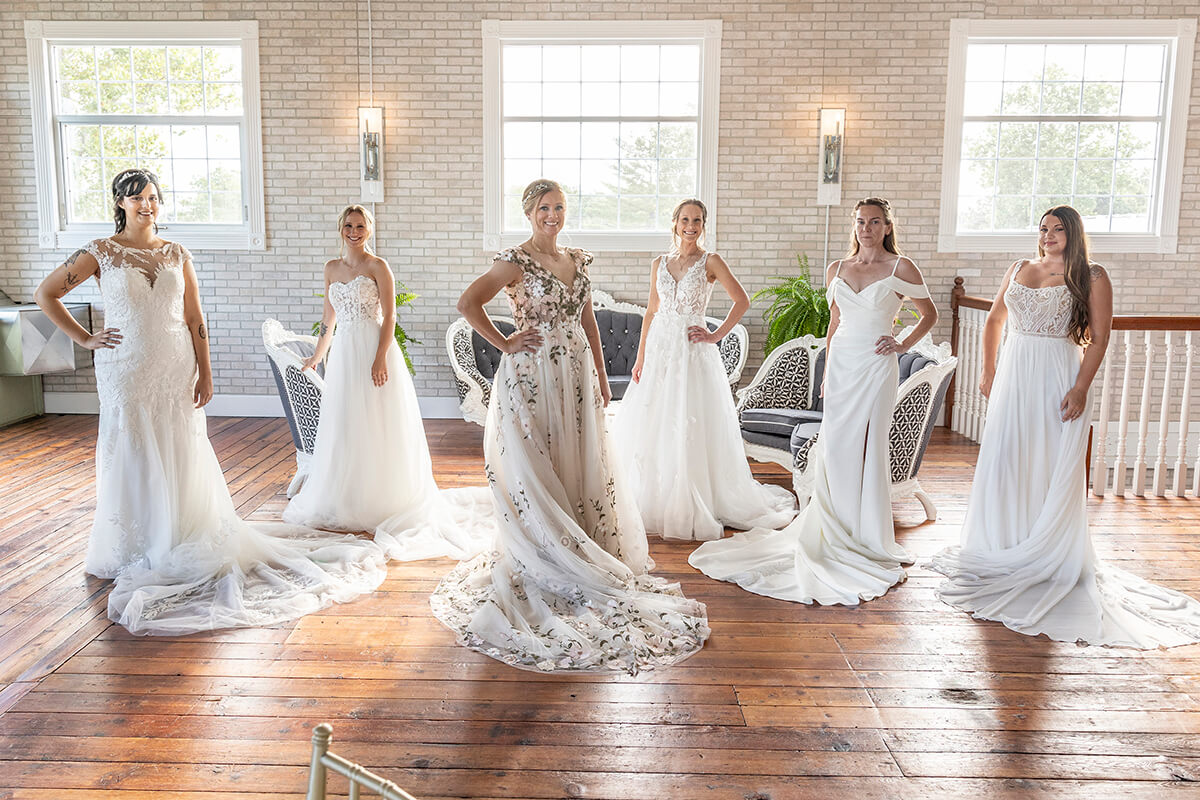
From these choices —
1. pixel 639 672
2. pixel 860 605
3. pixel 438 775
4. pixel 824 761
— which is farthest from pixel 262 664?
pixel 860 605

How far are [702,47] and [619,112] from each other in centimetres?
88

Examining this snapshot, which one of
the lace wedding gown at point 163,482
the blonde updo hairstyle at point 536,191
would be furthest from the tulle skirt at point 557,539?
the lace wedding gown at point 163,482

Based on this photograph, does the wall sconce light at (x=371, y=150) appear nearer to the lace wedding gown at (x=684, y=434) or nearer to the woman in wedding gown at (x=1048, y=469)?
the lace wedding gown at (x=684, y=434)

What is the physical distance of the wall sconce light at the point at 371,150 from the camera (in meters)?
7.80

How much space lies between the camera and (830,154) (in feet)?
25.5

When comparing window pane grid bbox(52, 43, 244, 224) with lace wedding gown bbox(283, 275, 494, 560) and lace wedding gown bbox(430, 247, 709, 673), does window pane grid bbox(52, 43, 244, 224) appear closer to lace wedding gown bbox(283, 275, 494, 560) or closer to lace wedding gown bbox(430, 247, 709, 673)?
lace wedding gown bbox(283, 275, 494, 560)

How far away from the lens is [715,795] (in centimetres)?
244

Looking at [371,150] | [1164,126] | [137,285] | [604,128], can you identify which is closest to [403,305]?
[371,150]

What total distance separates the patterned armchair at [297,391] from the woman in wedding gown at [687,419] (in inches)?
71.9

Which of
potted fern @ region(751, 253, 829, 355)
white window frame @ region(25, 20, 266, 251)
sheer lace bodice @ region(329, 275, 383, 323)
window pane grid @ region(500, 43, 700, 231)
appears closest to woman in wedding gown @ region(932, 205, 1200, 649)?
sheer lace bodice @ region(329, 275, 383, 323)

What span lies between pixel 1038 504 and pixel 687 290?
201 cm

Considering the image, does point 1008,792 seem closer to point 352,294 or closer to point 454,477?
point 352,294

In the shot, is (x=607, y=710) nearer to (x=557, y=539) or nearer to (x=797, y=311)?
(x=557, y=539)

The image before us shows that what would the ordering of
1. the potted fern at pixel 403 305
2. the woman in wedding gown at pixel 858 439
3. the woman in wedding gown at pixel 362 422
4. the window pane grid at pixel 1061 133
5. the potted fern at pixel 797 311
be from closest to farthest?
the woman in wedding gown at pixel 858 439 → the woman in wedding gown at pixel 362 422 → the potted fern at pixel 797 311 → the potted fern at pixel 403 305 → the window pane grid at pixel 1061 133
